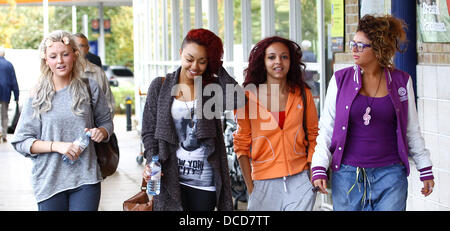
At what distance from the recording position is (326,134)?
4.56 m

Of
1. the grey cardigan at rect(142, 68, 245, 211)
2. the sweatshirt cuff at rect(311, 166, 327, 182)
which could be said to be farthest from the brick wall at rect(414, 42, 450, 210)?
the grey cardigan at rect(142, 68, 245, 211)

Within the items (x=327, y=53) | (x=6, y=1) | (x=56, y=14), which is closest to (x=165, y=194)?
(x=327, y=53)

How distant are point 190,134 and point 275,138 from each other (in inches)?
21.4

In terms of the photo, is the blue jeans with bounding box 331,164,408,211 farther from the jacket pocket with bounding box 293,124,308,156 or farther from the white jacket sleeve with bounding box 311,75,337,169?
the jacket pocket with bounding box 293,124,308,156

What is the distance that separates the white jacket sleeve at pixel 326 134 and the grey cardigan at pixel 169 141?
56cm

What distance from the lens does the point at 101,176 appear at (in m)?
4.89

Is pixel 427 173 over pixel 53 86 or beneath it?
beneath

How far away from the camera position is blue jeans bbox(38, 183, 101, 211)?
467cm

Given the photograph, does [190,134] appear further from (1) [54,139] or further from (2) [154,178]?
(1) [54,139]

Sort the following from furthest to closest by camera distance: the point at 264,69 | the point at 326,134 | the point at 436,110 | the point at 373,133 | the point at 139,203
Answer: the point at 436,110 → the point at 264,69 → the point at 139,203 → the point at 326,134 → the point at 373,133

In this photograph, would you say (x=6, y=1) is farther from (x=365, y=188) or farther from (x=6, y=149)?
(x=365, y=188)

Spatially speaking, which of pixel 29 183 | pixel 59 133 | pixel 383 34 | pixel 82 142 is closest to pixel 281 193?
pixel 383 34

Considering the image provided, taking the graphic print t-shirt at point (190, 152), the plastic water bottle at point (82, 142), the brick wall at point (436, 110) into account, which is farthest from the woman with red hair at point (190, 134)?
the brick wall at point (436, 110)
